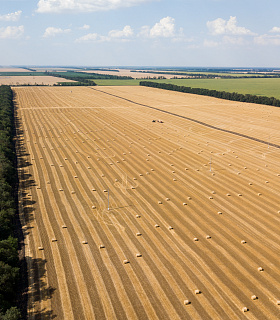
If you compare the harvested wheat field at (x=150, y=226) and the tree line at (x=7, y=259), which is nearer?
the tree line at (x=7, y=259)

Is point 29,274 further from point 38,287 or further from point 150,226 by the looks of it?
point 150,226

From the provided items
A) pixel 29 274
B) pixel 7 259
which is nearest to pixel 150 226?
pixel 29 274

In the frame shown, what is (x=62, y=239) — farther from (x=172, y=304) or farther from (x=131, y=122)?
(x=131, y=122)

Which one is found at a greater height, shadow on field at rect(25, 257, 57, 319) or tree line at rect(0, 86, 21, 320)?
tree line at rect(0, 86, 21, 320)

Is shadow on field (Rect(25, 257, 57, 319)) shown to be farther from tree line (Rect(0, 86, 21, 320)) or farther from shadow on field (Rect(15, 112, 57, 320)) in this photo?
tree line (Rect(0, 86, 21, 320))

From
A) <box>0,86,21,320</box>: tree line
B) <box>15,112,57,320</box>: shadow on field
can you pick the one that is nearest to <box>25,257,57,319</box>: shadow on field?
<box>15,112,57,320</box>: shadow on field

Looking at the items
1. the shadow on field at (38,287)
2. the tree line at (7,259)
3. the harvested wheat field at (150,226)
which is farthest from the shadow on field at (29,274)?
the tree line at (7,259)

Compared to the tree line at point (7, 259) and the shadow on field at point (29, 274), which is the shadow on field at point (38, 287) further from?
the tree line at point (7, 259)

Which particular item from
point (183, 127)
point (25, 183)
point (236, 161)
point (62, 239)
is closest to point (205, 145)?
point (236, 161)
